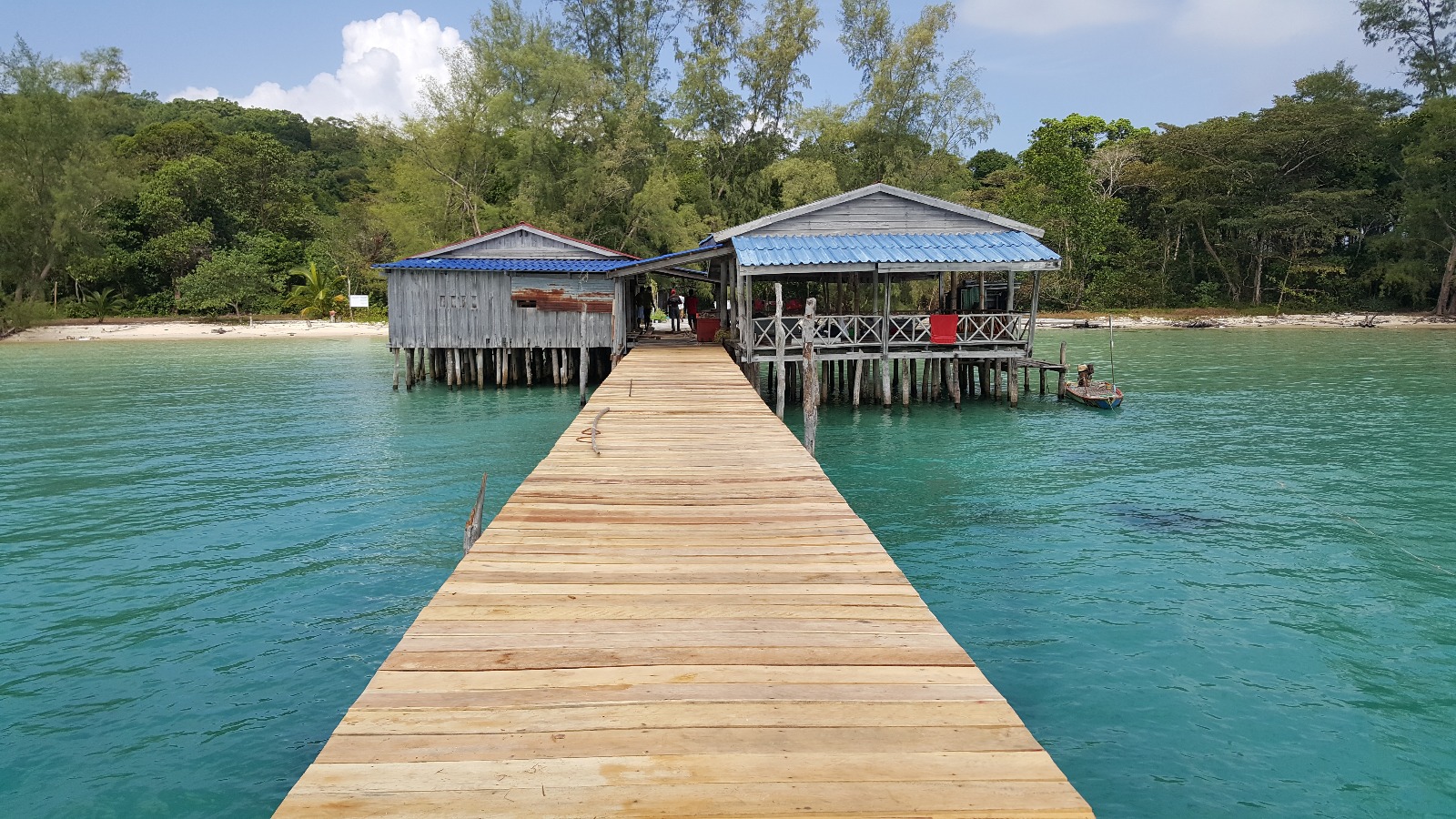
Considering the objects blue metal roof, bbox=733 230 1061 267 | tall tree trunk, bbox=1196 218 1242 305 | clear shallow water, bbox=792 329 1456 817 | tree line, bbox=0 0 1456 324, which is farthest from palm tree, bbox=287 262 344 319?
tall tree trunk, bbox=1196 218 1242 305

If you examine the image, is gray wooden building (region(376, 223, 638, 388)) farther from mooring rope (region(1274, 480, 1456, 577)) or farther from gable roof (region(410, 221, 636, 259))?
mooring rope (region(1274, 480, 1456, 577))

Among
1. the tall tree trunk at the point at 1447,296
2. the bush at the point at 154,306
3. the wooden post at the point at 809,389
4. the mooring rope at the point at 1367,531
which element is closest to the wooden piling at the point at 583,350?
the wooden post at the point at 809,389

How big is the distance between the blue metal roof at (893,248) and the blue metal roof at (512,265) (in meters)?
4.90

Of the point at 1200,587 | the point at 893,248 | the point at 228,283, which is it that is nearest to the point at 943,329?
the point at 893,248

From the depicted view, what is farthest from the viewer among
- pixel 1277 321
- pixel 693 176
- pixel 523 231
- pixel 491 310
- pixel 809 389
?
pixel 1277 321

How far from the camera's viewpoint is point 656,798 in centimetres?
301

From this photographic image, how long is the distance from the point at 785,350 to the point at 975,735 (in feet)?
57.3

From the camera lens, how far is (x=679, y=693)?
3.80m

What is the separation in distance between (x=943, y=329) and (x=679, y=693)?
18.2 meters

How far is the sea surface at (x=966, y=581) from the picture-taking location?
6.00 metres

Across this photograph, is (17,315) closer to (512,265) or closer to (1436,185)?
(512,265)

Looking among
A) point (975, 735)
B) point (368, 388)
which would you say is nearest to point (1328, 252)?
point (368, 388)

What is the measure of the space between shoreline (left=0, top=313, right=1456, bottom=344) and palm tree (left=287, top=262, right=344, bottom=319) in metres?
1.48

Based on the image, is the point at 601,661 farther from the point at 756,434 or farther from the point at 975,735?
the point at 756,434
